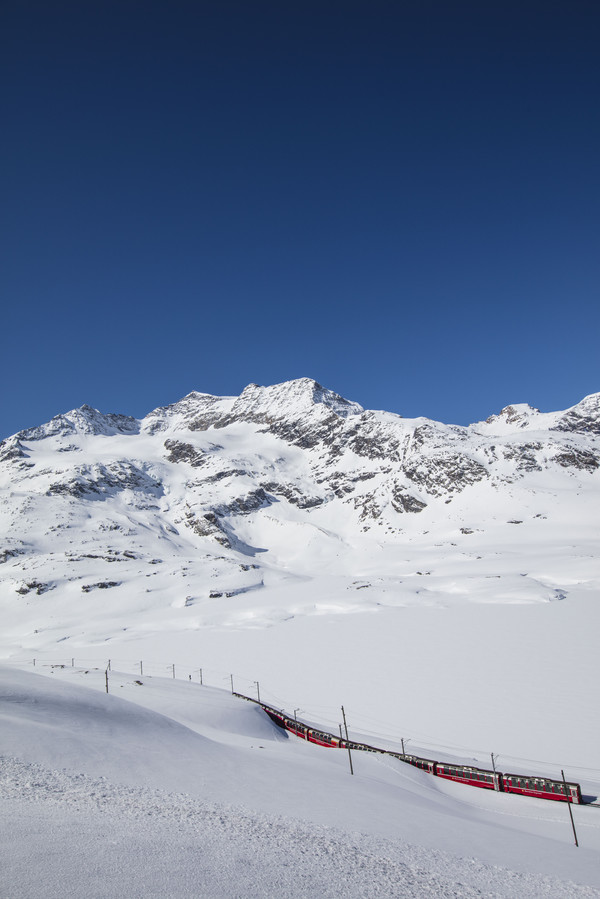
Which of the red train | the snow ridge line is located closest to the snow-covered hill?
the snow ridge line

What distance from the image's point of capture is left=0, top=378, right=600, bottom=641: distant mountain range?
98062mm

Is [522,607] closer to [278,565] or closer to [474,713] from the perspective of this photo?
[474,713]

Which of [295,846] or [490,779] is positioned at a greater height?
[295,846]

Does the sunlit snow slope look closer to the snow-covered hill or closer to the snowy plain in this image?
the snowy plain

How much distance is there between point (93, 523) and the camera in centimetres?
13100

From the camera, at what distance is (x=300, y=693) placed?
130 feet

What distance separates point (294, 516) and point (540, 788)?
147671 millimetres

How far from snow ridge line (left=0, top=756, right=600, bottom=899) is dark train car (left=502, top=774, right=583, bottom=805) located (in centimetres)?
1360

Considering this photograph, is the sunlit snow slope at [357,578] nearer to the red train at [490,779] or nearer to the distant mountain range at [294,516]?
the distant mountain range at [294,516]

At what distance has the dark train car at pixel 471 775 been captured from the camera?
837 inches

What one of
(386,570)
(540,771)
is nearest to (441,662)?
(540,771)

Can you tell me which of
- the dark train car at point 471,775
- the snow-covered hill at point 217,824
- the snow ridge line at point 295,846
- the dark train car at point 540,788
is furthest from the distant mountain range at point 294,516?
the snow ridge line at point 295,846

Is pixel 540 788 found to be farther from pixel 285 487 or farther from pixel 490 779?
pixel 285 487

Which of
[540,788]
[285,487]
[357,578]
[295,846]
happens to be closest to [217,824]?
[295,846]
